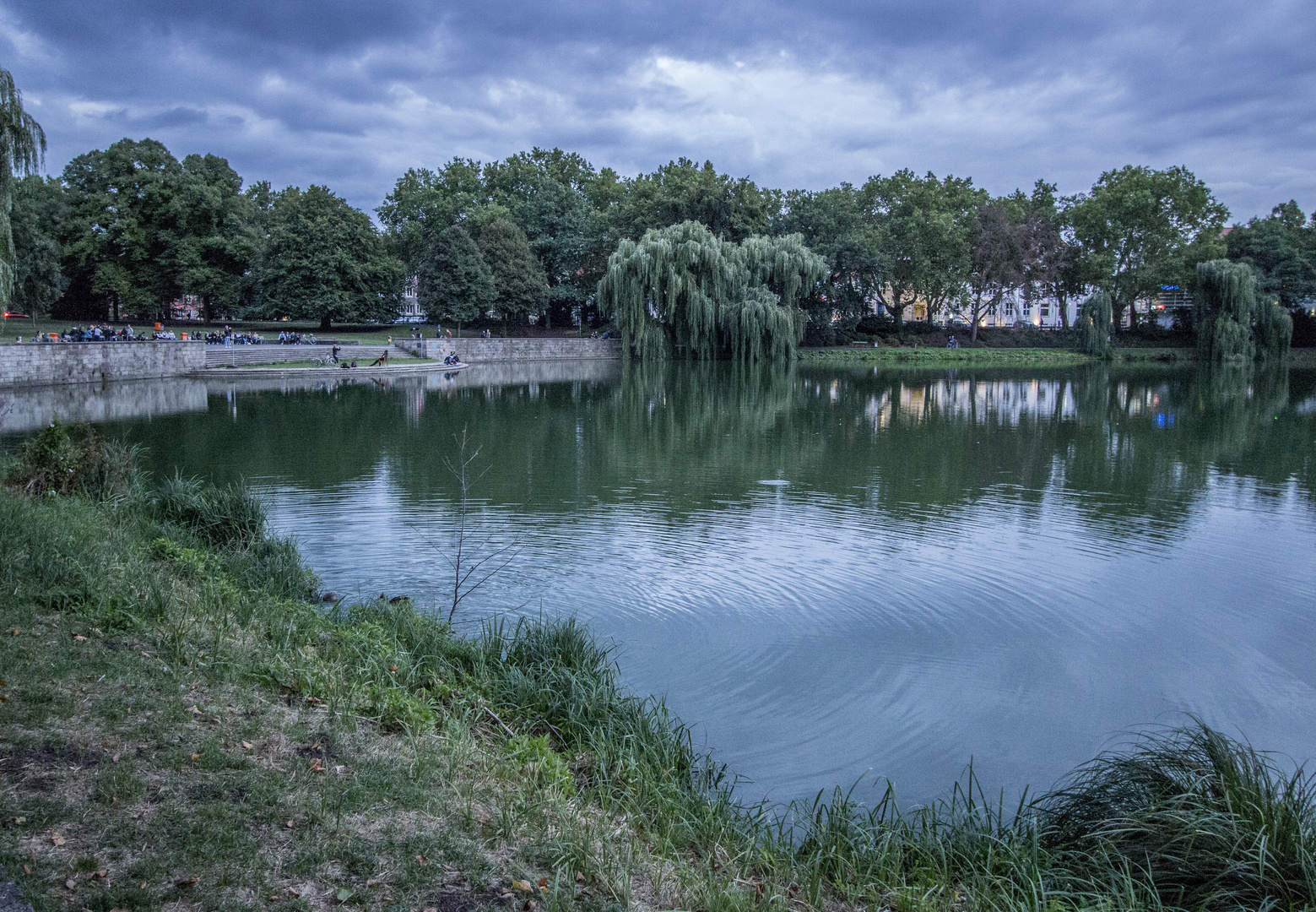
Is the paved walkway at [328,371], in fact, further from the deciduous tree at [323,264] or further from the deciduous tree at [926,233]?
the deciduous tree at [926,233]

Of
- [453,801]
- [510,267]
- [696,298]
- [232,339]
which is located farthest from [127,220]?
[453,801]

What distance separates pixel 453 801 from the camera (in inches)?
169

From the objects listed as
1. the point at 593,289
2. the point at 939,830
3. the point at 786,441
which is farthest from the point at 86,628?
the point at 593,289

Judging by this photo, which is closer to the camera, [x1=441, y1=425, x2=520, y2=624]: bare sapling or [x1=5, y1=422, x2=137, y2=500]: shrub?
[x1=441, y1=425, x2=520, y2=624]: bare sapling

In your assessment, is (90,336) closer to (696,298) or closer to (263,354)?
(263,354)

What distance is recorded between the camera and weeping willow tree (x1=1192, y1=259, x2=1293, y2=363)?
172ft

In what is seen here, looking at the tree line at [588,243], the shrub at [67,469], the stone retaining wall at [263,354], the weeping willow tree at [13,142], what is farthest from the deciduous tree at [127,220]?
the shrub at [67,469]

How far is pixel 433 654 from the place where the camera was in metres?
6.52

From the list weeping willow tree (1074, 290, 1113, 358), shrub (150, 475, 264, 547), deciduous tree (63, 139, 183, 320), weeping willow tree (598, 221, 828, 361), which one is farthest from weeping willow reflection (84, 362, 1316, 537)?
deciduous tree (63, 139, 183, 320)

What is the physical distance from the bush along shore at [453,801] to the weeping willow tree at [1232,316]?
182 feet

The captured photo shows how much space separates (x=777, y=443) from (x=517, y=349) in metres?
41.1

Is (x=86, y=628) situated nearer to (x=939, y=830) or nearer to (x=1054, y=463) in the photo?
(x=939, y=830)

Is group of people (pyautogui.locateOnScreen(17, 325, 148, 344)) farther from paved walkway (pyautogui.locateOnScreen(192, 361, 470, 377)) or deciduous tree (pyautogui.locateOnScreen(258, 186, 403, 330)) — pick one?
deciduous tree (pyautogui.locateOnScreen(258, 186, 403, 330))

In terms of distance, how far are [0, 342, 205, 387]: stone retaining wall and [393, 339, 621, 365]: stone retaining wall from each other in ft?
43.5
